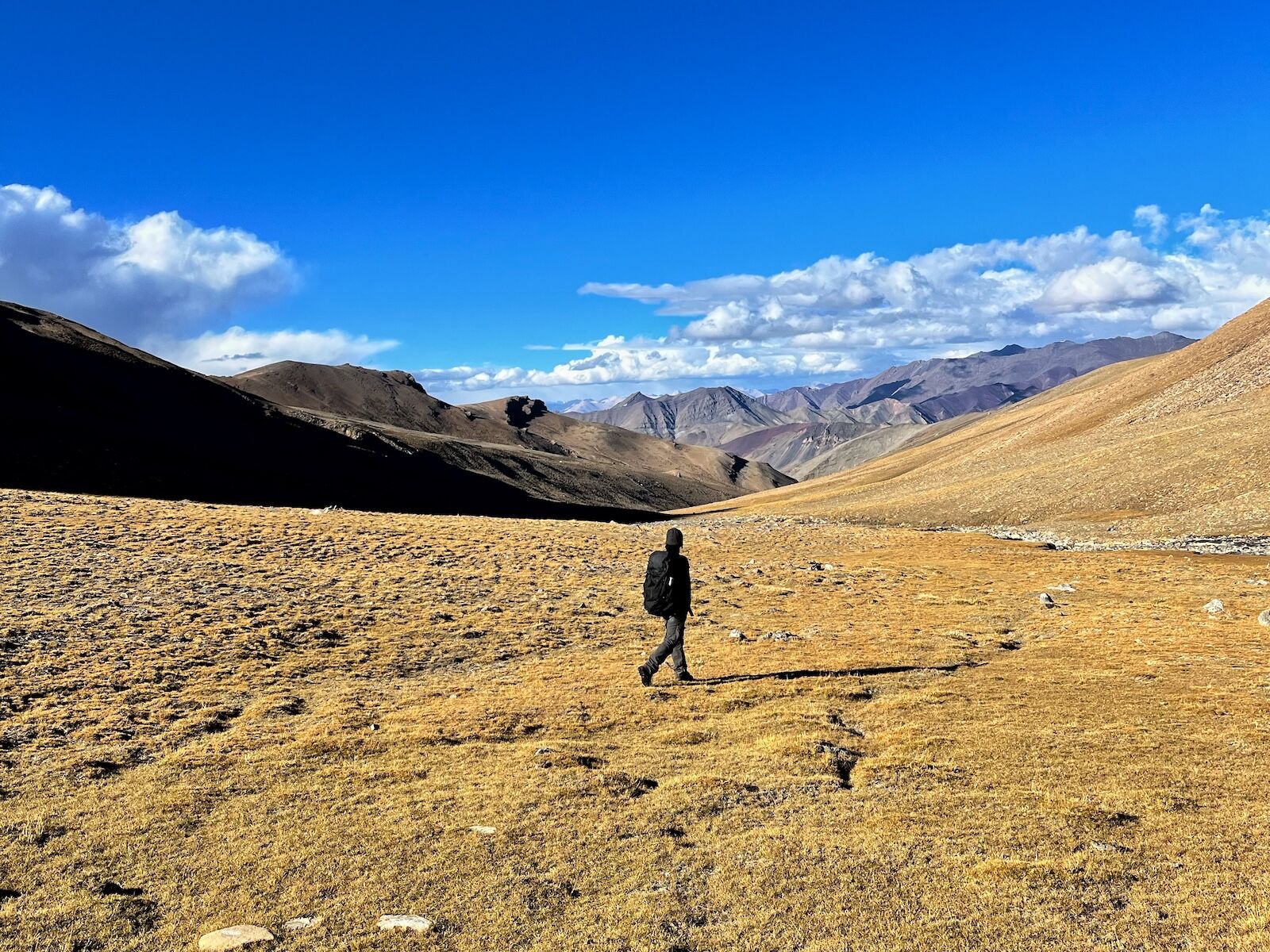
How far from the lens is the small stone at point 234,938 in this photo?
26.3ft

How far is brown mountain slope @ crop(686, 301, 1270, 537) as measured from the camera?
66938 mm

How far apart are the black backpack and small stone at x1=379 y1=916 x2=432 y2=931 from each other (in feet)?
33.6

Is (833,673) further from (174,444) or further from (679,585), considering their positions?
(174,444)

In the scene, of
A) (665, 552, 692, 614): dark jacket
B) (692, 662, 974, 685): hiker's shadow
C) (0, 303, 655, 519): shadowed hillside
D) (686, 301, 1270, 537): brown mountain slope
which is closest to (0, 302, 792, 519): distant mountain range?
(0, 303, 655, 519): shadowed hillside

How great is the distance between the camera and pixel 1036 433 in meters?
134

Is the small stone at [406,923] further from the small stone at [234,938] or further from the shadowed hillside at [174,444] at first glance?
the shadowed hillside at [174,444]

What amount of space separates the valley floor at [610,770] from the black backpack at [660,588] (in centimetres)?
209

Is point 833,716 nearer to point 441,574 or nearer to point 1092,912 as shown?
point 1092,912

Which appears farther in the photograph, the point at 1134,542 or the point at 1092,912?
the point at 1134,542

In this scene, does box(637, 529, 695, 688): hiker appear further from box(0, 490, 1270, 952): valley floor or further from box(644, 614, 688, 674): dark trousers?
box(0, 490, 1270, 952): valley floor

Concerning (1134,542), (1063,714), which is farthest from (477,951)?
(1134,542)

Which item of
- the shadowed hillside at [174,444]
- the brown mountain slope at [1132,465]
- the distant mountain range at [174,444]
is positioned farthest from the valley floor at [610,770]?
the shadowed hillside at [174,444]

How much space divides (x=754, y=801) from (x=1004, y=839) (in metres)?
3.51

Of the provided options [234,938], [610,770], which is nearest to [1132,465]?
[610,770]
